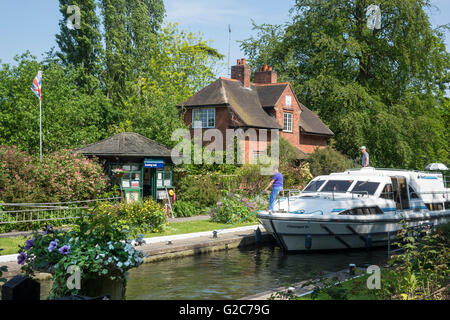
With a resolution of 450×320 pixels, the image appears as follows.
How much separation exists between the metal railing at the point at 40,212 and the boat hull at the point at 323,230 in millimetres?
6661

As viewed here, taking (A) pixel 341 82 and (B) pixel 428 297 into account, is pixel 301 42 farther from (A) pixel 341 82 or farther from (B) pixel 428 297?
(B) pixel 428 297

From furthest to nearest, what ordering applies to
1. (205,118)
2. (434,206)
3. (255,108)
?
1. (255,108)
2. (205,118)
3. (434,206)

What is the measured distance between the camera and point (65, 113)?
36.8 m

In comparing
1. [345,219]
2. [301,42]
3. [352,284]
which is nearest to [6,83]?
[301,42]

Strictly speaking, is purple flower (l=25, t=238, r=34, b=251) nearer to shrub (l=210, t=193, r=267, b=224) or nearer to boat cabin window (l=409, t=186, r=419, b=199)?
shrub (l=210, t=193, r=267, b=224)

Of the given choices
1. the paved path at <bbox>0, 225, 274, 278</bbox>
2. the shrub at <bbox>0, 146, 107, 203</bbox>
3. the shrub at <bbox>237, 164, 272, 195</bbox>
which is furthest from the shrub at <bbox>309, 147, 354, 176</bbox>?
the shrub at <bbox>0, 146, 107, 203</bbox>

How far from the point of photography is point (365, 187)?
18.9 meters

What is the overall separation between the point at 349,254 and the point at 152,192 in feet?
31.3

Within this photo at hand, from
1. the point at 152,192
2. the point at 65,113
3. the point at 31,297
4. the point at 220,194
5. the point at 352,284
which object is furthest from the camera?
the point at 65,113

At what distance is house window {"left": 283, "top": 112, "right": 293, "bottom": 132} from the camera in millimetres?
40344

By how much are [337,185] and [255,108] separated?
792 inches

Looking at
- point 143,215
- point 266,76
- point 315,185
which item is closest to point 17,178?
point 143,215

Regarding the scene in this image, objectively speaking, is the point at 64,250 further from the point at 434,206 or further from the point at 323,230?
the point at 434,206

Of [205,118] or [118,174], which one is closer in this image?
[118,174]
